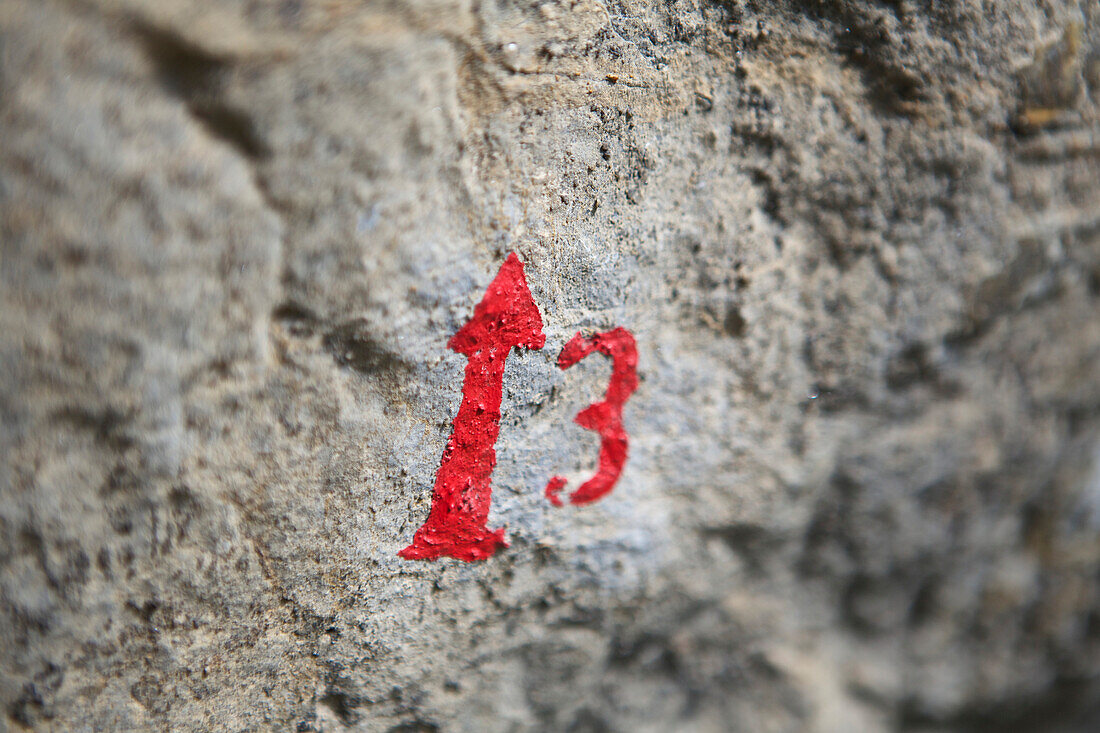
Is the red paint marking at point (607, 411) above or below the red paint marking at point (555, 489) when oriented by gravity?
above

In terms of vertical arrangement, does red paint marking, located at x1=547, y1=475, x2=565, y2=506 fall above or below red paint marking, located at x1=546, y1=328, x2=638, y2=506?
below

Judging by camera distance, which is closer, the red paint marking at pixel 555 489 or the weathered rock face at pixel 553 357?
the weathered rock face at pixel 553 357

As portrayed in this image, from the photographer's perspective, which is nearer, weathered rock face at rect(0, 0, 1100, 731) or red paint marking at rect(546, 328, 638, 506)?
weathered rock face at rect(0, 0, 1100, 731)

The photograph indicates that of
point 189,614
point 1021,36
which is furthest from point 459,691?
point 1021,36

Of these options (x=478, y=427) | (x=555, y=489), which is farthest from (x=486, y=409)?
(x=555, y=489)
